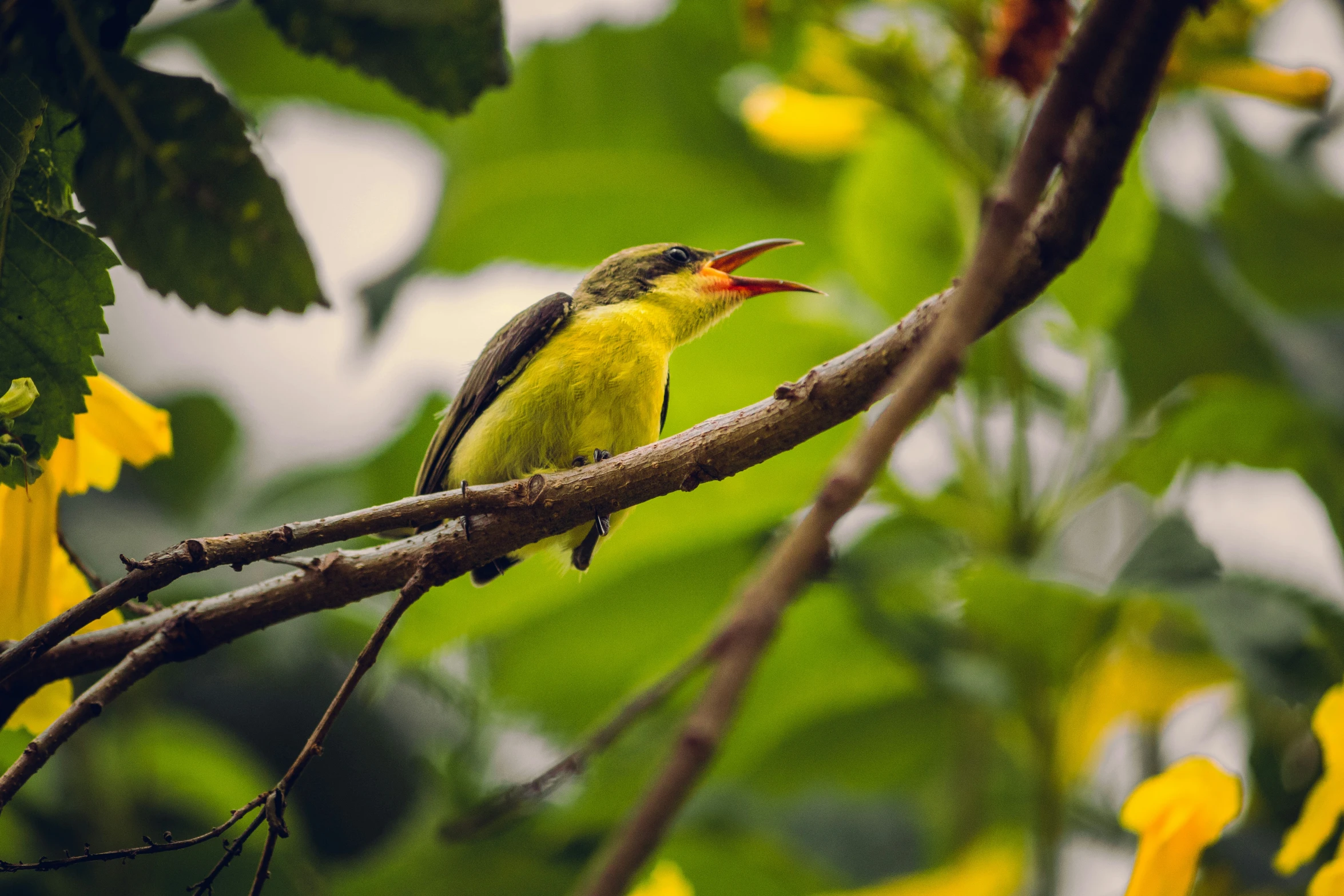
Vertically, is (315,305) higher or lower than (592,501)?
higher

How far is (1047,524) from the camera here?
195 centimetres

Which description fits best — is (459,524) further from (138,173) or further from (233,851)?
(138,173)

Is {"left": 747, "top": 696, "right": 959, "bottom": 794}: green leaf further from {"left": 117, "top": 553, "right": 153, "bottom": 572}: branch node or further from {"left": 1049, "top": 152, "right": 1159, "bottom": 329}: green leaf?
{"left": 117, "top": 553, "right": 153, "bottom": 572}: branch node

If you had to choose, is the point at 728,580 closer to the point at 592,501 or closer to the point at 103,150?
the point at 592,501

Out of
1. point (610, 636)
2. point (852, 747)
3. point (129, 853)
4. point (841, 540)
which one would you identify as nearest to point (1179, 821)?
point (841, 540)

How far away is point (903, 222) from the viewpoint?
→ 6.74 feet

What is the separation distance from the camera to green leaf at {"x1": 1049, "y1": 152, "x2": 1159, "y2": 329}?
170 cm

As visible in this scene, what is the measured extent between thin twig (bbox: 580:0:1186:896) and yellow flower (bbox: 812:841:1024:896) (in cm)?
138

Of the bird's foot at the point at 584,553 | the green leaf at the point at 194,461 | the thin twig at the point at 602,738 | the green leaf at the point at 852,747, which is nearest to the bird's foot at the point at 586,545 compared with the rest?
the bird's foot at the point at 584,553

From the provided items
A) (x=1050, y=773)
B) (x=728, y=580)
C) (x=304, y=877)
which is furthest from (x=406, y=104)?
(x=1050, y=773)

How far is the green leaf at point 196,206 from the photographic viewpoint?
1067mm

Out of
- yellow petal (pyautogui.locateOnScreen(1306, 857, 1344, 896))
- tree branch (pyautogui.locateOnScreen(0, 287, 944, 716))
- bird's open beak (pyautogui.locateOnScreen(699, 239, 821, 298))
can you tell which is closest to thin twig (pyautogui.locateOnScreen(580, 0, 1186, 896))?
tree branch (pyautogui.locateOnScreen(0, 287, 944, 716))

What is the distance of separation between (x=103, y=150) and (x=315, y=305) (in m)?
0.25

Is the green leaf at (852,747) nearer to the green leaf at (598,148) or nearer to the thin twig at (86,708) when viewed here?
the green leaf at (598,148)
